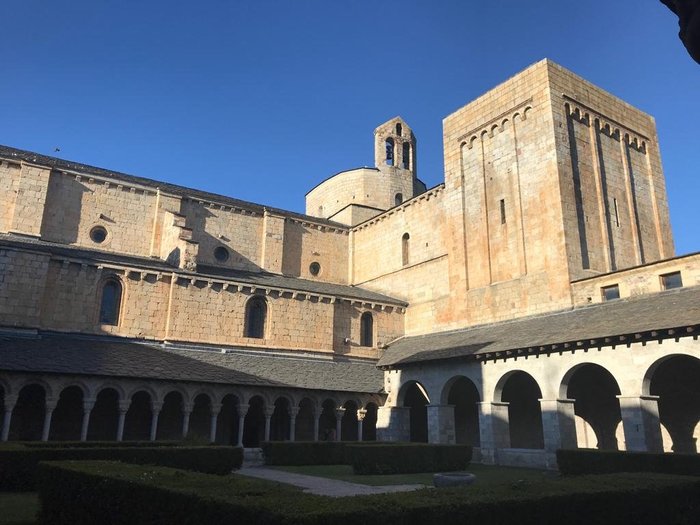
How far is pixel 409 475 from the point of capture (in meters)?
20.3

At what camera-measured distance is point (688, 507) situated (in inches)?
375

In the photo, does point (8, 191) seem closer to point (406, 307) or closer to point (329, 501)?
point (406, 307)

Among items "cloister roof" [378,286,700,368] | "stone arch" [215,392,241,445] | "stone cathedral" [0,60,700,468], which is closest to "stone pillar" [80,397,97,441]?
"stone cathedral" [0,60,700,468]

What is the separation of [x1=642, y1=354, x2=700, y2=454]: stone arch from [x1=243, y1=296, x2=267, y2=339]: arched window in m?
18.8

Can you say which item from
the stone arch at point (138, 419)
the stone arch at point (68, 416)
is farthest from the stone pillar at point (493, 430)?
the stone arch at point (68, 416)

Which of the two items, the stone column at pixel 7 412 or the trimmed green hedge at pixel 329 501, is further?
the stone column at pixel 7 412

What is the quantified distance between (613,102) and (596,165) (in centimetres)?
513

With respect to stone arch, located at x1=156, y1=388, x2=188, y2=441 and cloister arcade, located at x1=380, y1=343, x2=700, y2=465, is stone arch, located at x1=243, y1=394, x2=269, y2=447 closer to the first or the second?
stone arch, located at x1=156, y1=388, x2=188, y2=441

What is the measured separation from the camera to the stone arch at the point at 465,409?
1176 inches

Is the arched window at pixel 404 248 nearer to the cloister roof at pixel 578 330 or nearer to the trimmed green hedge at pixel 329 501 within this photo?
the cloister roof at pixel 578 330

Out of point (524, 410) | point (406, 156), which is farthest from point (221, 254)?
point (524, 410)

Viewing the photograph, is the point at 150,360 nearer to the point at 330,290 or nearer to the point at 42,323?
the point at 42,323

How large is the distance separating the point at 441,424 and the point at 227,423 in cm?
1050

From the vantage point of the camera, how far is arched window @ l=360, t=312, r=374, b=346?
3406cm
